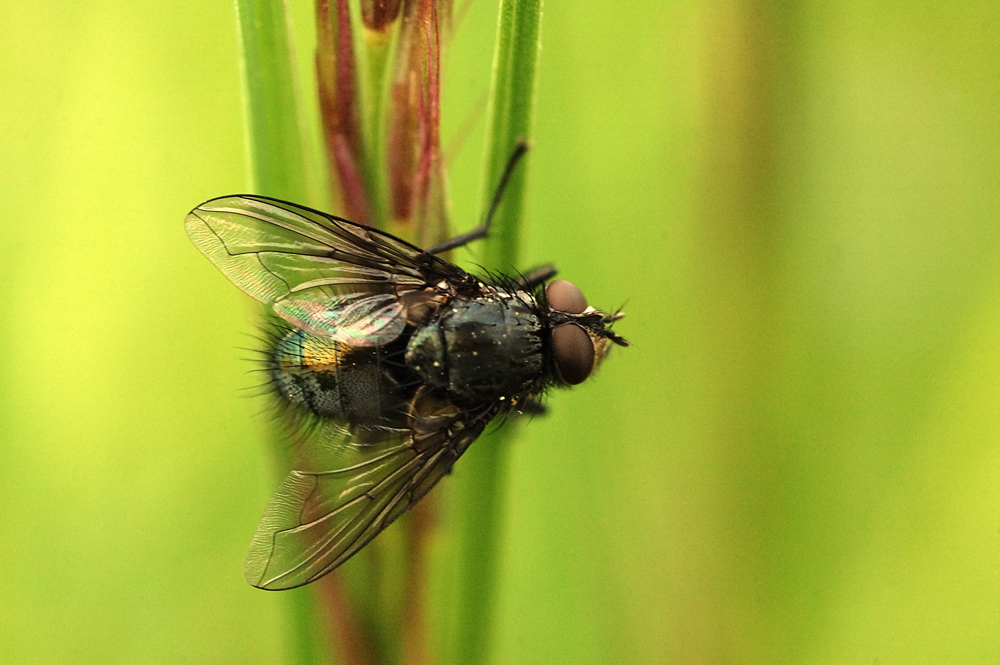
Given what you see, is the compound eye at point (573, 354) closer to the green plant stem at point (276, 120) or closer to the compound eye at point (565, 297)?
the compound eye at point (565, 297)

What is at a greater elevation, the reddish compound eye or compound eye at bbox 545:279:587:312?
compound eye at bbox 545:279:587:312

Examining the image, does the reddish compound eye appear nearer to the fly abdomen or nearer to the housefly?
the housefly

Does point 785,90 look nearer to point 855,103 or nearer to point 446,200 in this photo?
point 855,103

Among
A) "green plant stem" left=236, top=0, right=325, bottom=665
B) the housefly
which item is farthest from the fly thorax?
"green plant stem" left=236, top=0, right=325, bottom=665

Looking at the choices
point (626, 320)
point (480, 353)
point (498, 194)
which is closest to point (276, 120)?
point (498, 194)

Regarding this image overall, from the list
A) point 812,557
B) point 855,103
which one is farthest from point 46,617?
point 855,103
